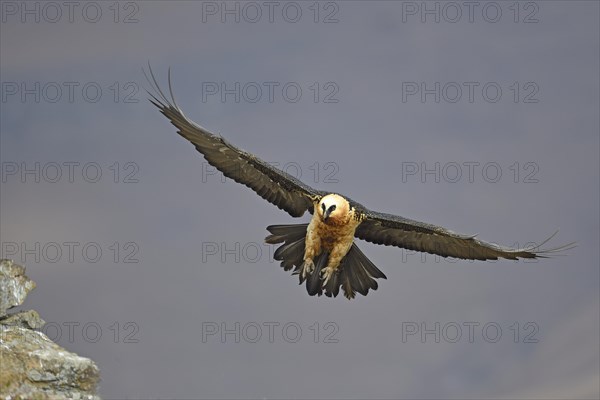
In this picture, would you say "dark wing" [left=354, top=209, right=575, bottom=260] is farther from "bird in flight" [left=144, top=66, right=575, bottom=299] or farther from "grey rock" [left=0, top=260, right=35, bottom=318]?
"grey rock" [left=0, top=260, right=35, bottom=318]

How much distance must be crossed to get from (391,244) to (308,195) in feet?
6.34

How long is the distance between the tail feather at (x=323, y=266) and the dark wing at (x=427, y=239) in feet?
1.70

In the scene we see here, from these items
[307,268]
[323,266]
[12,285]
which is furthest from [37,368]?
[323,266]

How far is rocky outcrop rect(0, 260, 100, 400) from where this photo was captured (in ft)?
A: 38.2

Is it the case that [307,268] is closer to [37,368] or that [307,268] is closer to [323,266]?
[323,266]

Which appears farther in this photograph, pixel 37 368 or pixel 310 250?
pixel 310 250

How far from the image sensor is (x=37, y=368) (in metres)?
11.8

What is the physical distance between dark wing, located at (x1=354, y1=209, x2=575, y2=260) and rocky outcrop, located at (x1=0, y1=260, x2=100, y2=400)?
515cm

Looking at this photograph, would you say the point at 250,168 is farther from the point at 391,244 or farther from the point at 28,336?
the point at 28,336

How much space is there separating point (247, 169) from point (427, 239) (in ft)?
10.9

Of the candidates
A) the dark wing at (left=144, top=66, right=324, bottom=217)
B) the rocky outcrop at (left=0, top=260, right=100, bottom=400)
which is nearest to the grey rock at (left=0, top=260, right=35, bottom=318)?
the rocky outcrop at (left=0, top=260, right=100, bottom=400)

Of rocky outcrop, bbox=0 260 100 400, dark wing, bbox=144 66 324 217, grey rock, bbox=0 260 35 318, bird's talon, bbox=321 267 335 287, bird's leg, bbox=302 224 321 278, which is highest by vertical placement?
dark wing, bbox=144 66 324 217

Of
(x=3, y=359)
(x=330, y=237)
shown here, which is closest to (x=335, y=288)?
(x=330, y=237)

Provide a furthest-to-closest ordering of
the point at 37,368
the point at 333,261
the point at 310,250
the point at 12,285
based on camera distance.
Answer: the point at 333,261 → the point at 310,250 → the point at 12,285 → the point at 37,368
